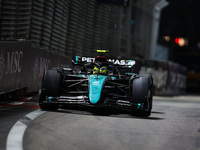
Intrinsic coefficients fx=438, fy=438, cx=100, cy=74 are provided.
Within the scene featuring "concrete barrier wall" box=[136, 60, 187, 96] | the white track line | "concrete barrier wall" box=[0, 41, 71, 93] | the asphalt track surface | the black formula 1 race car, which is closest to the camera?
the white track line

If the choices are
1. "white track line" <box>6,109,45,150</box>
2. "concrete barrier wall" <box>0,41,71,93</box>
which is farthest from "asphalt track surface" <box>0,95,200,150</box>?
"concrete barrier wall" <box>0,41,71,93</box>

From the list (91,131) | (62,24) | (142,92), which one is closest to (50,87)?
(142,92)

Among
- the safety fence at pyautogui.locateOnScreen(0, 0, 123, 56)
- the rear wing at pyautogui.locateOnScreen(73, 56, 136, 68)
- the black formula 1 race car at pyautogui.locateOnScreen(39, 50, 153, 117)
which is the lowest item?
the black formula 1 race car at pyautogui.locateOnScreen(39, 50, 153, 117)

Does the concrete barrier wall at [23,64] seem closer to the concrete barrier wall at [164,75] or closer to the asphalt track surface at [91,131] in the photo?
the asphalt track surface at [91,131]

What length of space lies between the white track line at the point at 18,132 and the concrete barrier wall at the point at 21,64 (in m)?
2.71

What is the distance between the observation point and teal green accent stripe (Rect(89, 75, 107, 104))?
28.6 feet

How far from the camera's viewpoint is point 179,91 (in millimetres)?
29234

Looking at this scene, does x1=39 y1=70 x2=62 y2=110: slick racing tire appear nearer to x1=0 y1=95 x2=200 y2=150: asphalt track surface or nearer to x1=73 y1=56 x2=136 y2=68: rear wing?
x1=0 y1=95 x2=200 y2=150: asphalt track surface

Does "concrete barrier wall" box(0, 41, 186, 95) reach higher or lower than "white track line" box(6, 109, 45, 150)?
higher

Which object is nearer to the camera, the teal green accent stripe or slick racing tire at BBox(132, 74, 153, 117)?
the teal green accent stripe

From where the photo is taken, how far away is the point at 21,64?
1217 cm

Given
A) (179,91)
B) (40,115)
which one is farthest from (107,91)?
(179,91)

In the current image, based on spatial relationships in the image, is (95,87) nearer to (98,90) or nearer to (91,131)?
(98,90)

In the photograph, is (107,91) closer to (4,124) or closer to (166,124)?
(166,124)
